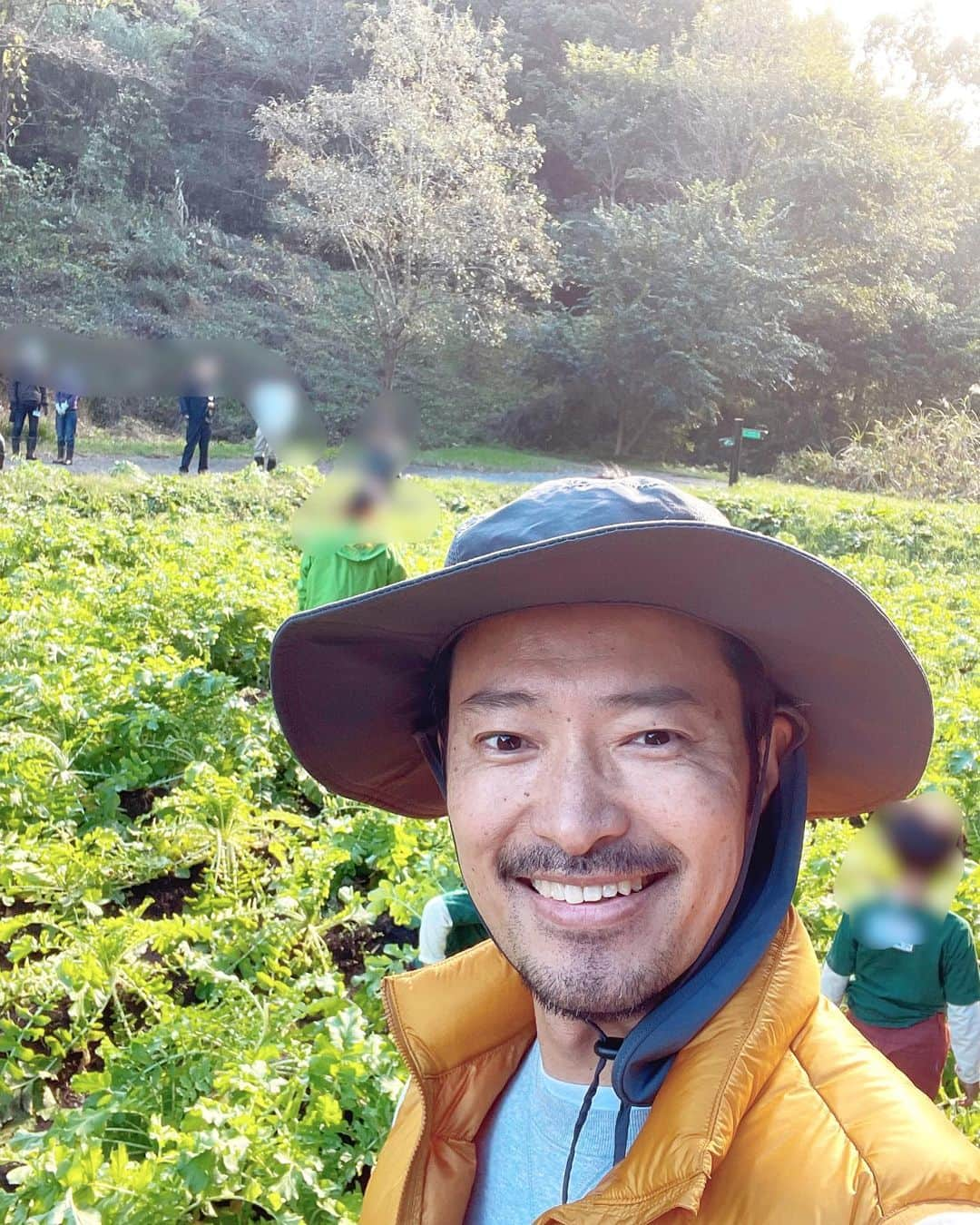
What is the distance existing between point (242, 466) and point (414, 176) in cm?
864

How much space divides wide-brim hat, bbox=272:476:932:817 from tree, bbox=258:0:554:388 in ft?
78.8

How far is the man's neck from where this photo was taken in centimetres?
138

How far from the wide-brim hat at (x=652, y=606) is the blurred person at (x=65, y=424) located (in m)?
17.1

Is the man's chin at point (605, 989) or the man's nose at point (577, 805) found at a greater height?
the man's nose at point (577, 805)

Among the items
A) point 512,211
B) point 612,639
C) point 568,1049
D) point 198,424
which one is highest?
point 512,211

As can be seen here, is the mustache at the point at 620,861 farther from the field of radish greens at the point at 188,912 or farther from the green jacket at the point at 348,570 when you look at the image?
the green jacket at the point at 348,570

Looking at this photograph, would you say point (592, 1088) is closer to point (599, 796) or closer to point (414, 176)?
point (599, 796)

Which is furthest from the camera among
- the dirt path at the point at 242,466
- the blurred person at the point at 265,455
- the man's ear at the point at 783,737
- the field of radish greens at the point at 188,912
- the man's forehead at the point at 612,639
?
the dirt path at the point at 242,466

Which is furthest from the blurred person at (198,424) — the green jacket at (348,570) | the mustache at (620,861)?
the mustache at (620,861)

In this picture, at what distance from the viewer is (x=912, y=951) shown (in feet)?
10.3

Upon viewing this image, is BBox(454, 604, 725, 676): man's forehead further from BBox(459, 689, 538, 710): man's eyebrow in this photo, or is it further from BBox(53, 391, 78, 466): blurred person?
BBox(53, 391, 78, 466): blurred person

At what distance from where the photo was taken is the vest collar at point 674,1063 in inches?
43.4

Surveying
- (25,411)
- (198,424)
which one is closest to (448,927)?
(198,424)

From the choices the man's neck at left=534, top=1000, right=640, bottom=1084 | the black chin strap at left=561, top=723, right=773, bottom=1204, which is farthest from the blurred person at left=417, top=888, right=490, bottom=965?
the black chin strap at left=561, top=723, right=773, bottom=1204
